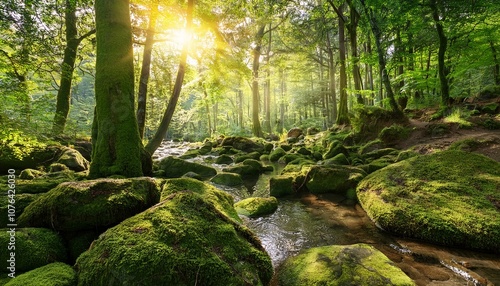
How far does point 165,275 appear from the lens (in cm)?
205

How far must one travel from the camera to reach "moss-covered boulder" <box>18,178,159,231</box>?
112 inches

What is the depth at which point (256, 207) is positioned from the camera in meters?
5.52

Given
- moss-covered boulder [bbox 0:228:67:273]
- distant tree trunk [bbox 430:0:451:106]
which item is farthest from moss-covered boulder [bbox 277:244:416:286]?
distant tree trunk [bbox 430:0:451:106]

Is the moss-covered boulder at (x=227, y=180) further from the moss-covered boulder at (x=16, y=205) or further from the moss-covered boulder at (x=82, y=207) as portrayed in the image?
the moss-covered boulder at (x=16, y=205)

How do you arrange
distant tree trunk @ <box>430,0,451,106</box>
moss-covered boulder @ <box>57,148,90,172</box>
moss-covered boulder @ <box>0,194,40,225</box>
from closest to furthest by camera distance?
moss-covered boulder @ <box>0,194,40,225</box>, moss-covered boulder @ <box>57,148,90,172</box>, distant tree trunk @ <box>430,0,451,106</box>

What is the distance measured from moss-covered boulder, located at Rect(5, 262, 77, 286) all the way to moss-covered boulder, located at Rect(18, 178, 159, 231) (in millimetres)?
616

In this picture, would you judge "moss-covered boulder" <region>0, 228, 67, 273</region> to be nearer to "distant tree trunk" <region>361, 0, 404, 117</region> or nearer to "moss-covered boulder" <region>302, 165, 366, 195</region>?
"moss-covered boulder" <region>302, 165, 366, 195</region>

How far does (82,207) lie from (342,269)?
298 cm

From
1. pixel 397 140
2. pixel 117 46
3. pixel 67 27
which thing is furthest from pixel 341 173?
pixel 67 27

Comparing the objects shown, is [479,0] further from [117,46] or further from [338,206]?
[117,46]

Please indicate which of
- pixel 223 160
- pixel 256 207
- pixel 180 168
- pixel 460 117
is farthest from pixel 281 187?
pixel 460 117

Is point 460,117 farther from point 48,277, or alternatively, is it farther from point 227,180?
point 48,277

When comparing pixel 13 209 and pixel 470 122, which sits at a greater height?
pixel 470 122

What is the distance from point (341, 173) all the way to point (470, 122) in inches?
241
